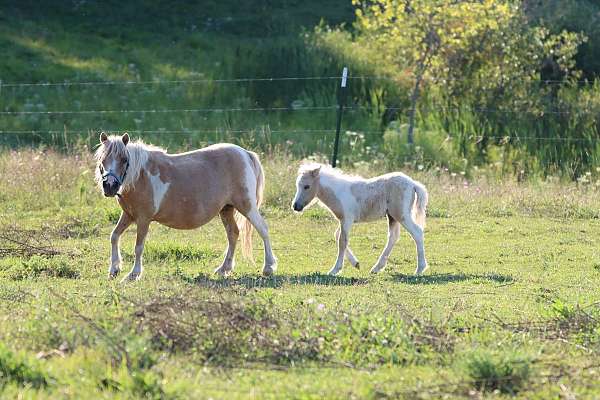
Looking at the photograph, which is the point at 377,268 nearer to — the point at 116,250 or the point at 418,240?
the point at 418,240

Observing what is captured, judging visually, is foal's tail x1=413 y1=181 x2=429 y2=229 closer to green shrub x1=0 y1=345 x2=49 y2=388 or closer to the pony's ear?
the pony's ear

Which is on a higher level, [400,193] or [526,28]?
[526,28]

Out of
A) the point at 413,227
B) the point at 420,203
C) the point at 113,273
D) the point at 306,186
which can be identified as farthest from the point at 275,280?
the point at 420,203

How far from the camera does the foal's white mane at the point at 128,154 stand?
11008 millimetres

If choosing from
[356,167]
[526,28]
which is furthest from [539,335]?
[526,28]

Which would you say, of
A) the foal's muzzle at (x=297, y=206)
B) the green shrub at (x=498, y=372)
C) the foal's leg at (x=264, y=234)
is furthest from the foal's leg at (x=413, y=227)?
the green shrub at (x=498, y=372)

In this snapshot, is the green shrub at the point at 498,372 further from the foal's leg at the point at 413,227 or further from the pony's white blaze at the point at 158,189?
the foal's leg at the point at 413,227

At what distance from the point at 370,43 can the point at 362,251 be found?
44.7 ft

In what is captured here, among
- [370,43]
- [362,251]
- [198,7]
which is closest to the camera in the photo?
[362,251]

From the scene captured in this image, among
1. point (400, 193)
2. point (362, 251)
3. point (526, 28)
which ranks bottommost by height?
point (362, 251)

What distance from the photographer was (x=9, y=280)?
11.2 meters

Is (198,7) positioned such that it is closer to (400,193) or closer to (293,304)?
(400,193)

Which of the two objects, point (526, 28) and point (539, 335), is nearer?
point (539, 335)

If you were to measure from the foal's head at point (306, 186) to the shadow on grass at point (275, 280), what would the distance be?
1302 mm
